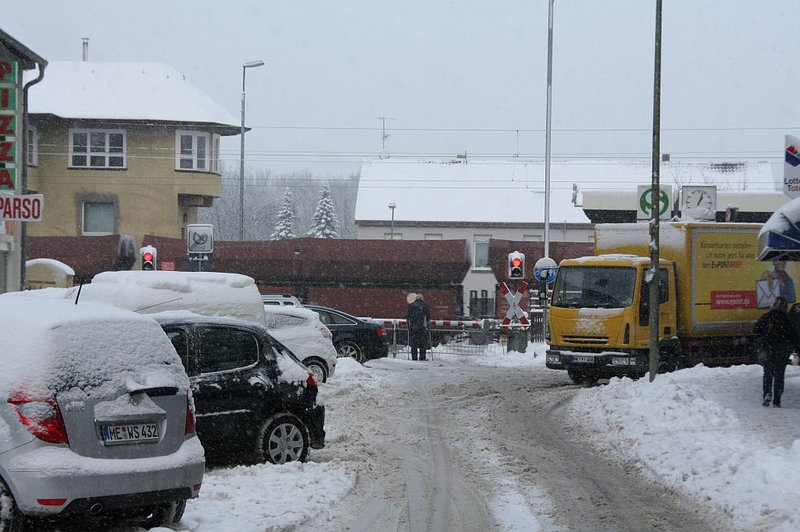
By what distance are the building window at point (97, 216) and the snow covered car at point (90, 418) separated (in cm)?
4341

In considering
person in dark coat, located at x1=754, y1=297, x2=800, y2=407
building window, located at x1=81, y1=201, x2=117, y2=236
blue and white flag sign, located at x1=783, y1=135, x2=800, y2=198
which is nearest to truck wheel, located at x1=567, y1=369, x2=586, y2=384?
person in dark coat, located at x1=754, y1=297, x2=800, y2=407

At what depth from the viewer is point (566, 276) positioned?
2136 centimetres

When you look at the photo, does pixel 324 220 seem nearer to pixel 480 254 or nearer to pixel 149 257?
pixel 480 254

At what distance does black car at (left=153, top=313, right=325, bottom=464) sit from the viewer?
33.9 feet

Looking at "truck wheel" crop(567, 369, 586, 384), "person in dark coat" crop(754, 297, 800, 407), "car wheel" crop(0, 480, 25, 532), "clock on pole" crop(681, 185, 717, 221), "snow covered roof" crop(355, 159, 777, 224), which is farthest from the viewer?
"snow covered roof" crop(355, 159, 777, 224)

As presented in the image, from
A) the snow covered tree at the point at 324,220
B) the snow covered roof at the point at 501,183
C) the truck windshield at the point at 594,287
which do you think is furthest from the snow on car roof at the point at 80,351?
the snow covered tree at the point at 324,220

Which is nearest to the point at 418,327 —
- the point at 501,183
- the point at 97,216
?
the point at 97,216

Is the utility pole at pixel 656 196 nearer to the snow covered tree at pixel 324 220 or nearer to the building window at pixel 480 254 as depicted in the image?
the building window at pixel 480 254

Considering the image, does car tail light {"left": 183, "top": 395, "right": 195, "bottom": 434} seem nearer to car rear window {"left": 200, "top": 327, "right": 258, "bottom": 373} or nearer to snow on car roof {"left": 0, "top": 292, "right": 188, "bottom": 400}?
snow on car roof {"left": 0, "top": 292, "right": 188, "bottom": 400}

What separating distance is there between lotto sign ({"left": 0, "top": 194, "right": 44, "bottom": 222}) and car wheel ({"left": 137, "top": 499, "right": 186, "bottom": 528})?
8062mm

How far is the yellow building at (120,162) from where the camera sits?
49156mm

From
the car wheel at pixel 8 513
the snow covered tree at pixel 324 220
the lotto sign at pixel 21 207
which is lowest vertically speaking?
the car wheel at pixel 8 513

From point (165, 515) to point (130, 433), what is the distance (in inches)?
34.9

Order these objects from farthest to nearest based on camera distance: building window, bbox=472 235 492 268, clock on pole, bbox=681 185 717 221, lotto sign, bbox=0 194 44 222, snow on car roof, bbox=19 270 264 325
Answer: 1. building window, bbox=472 235 492 268
2. clock on pole, bbox=681 185 717 221
3. snow on car roof, bbox=19 270 264 325
4. lotto sign, bbox=0 194 44 222
